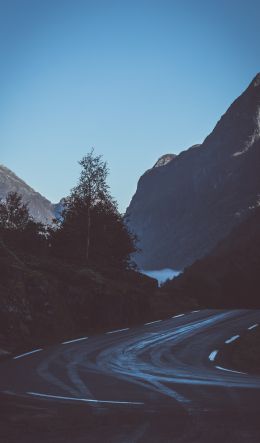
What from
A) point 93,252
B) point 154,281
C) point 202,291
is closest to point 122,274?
point 154,281

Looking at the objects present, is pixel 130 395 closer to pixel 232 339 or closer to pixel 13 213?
pixel 232 339

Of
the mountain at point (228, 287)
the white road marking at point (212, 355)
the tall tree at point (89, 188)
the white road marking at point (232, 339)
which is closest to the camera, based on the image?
the white road marking at point (212, 355)

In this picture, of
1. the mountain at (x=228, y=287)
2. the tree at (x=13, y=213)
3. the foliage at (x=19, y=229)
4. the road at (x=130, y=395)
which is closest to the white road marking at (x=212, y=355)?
the road at (x=130, y=395)

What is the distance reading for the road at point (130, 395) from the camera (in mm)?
5777

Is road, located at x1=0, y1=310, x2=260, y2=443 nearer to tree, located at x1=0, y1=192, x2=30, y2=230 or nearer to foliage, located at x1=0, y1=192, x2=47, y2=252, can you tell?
foliage, located at x1=0, y1=192, x2=47, y2=252

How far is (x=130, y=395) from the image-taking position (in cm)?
830

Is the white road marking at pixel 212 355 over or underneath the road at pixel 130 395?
underneath

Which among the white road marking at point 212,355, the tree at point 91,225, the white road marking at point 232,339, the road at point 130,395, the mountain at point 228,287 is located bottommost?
the white road marking at point 212,355

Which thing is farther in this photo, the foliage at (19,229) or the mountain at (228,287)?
the mountain at (228,287)

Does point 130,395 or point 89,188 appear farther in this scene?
point 89,188

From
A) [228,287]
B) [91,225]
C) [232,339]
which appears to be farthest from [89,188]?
[228,287]

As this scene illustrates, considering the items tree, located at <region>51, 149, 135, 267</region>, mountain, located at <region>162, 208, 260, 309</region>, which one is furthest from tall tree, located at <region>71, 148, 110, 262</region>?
mountain, located at <region>162, 208, 260, 309</region>

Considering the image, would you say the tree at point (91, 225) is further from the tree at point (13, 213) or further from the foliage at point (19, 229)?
the tree at point (13, 213)

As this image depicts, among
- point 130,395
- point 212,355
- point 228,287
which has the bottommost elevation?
point 212,355
